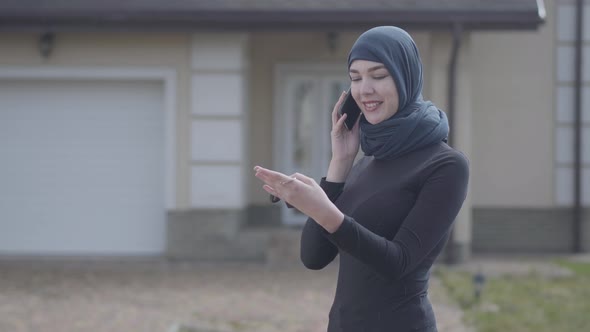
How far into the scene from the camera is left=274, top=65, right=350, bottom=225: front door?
12008 millimetres

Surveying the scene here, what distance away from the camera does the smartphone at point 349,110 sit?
109 inches

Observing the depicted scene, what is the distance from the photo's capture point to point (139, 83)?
36.0ft

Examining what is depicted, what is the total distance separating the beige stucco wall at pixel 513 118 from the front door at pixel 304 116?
1.96 m

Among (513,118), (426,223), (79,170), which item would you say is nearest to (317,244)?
(426,223)

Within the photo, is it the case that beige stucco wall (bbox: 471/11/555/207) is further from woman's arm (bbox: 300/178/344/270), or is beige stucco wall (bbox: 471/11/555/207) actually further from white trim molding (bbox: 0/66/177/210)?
woman's arm (bbox: 300/178/344/270)

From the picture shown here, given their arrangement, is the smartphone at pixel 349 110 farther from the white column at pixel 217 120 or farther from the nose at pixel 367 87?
the white column at pixel 217 120

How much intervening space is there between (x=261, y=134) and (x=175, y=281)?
3088 millimetres

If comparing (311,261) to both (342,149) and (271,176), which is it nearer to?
(342,149)

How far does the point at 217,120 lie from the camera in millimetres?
10656

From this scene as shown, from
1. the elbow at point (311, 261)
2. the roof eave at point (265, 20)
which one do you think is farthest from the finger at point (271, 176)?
the roof eave at point (265, 20)

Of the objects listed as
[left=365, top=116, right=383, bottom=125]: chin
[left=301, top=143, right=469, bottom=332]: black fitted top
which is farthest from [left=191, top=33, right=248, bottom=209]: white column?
[left=365, top=116, right=383, bottom=125]: chin

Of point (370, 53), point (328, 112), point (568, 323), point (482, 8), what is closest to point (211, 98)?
point (328, 112)

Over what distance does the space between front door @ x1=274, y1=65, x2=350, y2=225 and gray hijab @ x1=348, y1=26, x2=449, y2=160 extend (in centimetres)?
939

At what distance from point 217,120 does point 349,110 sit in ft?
26.2
